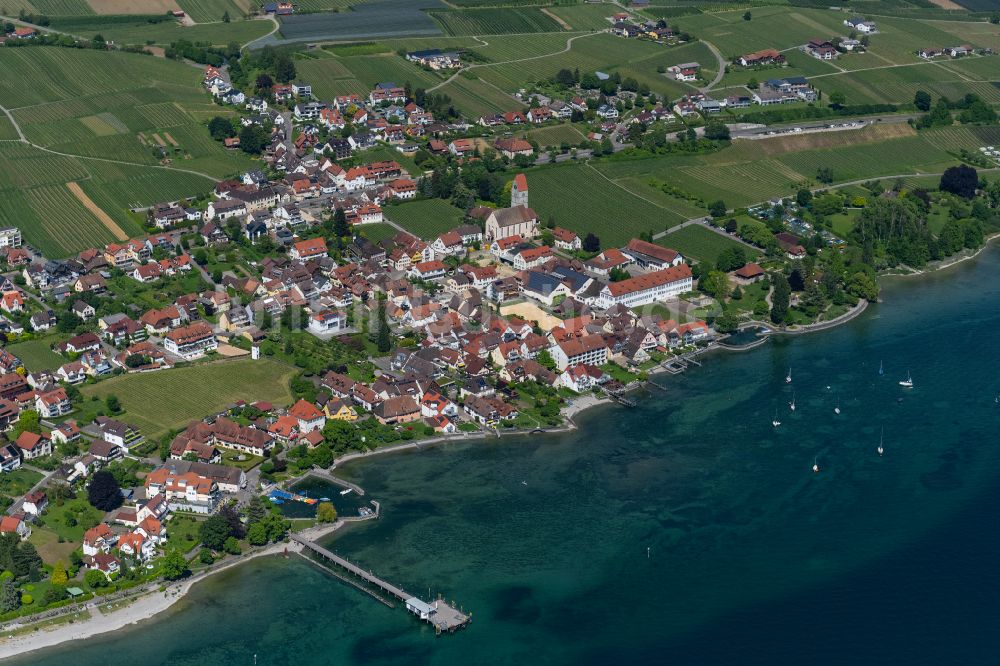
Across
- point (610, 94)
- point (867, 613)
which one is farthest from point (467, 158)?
point (867, 613)

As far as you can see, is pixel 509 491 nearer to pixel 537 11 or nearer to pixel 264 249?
pixel 264 249

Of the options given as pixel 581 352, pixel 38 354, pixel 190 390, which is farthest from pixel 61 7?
pixel 581 352

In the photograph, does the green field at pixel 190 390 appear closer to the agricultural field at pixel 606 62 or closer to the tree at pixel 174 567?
the tree at pixel 174 567

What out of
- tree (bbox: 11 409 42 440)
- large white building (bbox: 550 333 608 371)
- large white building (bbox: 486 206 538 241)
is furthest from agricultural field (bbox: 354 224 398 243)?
tree (bbox: 11 409 42 440)

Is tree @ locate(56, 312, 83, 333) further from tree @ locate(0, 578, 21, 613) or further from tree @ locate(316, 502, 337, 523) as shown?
tree @ locate(0, 578, 21, 613)

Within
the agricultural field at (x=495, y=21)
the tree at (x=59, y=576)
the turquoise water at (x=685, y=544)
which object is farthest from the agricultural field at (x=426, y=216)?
the agricultural field at (x=495, y=21)
